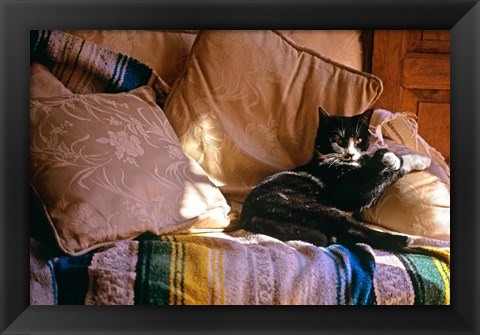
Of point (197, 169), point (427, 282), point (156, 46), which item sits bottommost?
point (427, 282)

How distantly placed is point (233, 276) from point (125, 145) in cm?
42

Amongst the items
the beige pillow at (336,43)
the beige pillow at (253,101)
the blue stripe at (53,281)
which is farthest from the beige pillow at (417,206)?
the blue stripe at (53,281)

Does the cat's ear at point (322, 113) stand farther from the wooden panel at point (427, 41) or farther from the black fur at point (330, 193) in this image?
the wooden panel at point (427, 41)

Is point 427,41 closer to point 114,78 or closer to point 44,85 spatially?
point 114,78

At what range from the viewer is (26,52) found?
127 centimetres

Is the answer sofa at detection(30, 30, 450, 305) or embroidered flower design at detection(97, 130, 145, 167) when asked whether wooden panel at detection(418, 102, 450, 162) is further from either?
embroidered flower design at detection(97, 130, 145, 167)

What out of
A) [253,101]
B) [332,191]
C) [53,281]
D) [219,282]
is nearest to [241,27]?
[253,101]

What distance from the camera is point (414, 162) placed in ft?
4.70

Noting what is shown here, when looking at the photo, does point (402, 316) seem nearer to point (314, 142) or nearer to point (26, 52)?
point (314, 142)

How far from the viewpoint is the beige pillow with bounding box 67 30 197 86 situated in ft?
5.13

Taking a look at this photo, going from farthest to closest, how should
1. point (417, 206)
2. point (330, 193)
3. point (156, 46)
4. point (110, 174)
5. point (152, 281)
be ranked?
point (156, 46)
point (330, 193)
point (417, 206)
point (110, 174)
point (152, 281)

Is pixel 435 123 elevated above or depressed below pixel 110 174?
above

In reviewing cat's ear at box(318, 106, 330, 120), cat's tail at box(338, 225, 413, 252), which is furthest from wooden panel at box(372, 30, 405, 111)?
cat's tail at box(338, 225, 413, 252)

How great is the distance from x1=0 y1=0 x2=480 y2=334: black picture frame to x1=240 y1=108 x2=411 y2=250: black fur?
6.8 inches
